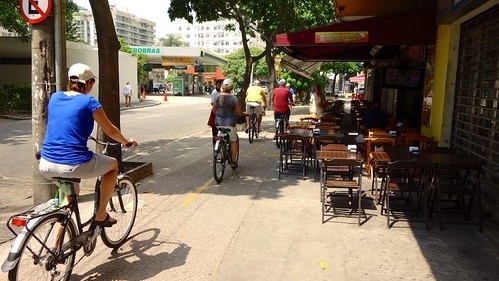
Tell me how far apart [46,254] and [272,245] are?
7.49 feet

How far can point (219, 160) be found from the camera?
7.71 m

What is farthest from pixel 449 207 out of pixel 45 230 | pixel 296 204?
pixel 45 230

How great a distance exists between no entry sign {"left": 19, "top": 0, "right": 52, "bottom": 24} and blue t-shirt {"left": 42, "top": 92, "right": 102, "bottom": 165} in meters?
2.21

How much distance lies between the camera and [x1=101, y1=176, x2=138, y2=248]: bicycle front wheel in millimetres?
4578

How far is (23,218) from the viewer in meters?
3.21

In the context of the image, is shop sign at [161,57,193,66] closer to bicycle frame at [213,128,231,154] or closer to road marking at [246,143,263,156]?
road marking at [246,143,263,156]

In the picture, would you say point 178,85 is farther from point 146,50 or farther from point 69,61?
point 69,61

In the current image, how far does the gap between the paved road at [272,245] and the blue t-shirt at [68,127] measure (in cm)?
118

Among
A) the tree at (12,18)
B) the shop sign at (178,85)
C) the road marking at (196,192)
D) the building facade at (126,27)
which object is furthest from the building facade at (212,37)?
the road marking at (196,192)

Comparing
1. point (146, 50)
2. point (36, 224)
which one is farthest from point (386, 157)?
point (146, 50)

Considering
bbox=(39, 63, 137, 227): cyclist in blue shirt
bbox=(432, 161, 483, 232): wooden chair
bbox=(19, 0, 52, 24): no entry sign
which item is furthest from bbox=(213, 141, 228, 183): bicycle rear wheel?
bbox=(39, 63, 137, 227): cyclist in blue shirt

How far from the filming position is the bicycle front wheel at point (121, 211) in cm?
458

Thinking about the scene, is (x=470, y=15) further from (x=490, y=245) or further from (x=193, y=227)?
(x=193, y=227)

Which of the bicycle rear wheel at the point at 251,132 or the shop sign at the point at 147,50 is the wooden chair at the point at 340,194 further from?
the shop sign at the point at 147,50
